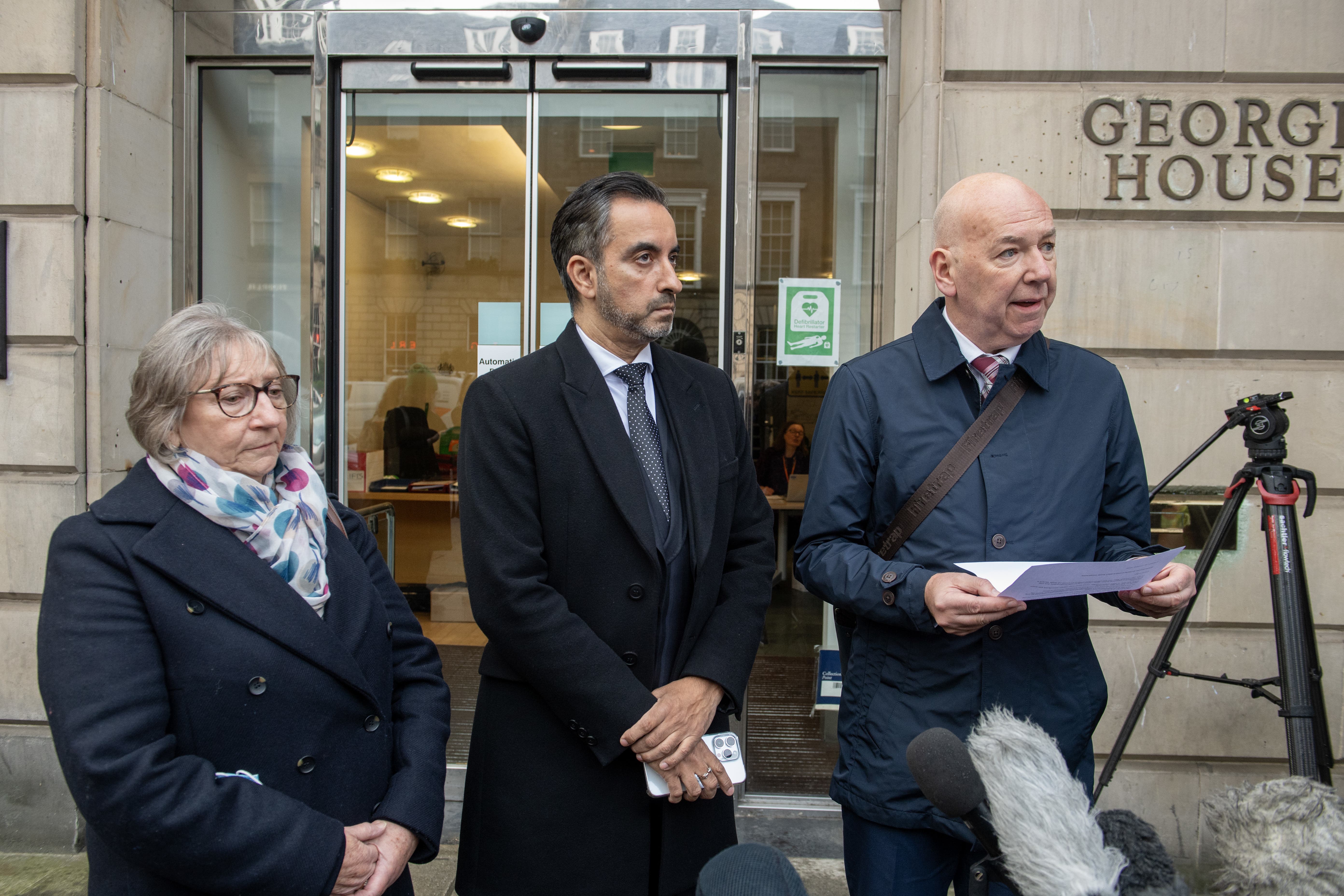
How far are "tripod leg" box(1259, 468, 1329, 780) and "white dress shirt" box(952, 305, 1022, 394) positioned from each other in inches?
57.0

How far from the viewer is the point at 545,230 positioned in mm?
4676

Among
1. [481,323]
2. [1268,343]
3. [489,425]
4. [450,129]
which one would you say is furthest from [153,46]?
[1268,343]

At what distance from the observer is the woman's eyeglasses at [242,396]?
73.9 inches

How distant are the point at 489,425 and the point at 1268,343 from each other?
344 cm

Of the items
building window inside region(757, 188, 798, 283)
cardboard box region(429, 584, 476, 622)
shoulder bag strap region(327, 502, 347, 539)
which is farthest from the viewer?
cardboard box region(429, 584, 476, 622)

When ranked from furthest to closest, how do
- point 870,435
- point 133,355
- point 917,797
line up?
point 133,355 → point 870,435 → point 917,797

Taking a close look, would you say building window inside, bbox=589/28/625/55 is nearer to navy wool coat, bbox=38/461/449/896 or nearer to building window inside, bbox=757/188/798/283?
building window inside, bbox=757/188/798/283

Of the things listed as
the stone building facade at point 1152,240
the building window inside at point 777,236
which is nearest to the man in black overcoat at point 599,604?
the stone building facade at point 1152,240

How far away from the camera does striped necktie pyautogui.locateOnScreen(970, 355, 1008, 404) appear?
2111 mm

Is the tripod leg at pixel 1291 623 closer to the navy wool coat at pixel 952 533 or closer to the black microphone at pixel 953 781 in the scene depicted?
the navy wool coat at pixel 952 533

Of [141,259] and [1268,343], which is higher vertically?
[141,259]

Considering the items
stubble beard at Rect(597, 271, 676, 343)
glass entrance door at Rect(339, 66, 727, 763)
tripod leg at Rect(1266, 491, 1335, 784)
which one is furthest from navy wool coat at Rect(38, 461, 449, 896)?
tripod leg at Rect(1266, 491, 1335, 784)

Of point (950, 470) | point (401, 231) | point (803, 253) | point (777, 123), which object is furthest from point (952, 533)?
point (401, 231)

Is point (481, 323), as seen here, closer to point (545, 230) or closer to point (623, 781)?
point (545, 230)
